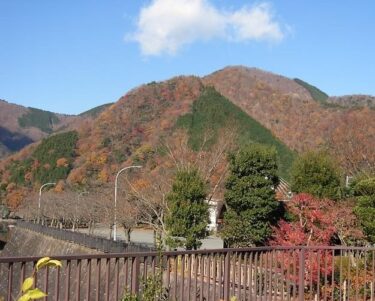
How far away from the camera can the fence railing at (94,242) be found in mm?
22312

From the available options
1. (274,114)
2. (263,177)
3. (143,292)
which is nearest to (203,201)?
(263,177)

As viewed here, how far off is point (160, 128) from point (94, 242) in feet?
167

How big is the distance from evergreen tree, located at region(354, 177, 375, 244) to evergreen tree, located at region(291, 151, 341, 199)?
171 inches

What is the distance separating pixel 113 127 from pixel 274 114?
28.9m

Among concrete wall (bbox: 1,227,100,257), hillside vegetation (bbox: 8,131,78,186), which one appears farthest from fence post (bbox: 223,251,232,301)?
hillside vegetation (bbox: 8,131,78,186)

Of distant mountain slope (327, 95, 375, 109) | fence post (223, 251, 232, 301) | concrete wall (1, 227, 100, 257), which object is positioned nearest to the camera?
fence post (223, 251, 232, 301)

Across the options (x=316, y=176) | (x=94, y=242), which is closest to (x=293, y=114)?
(x=316, y=176)

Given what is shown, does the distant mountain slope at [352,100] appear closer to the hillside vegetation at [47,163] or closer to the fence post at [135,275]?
the hillside vegetation at [47,163]

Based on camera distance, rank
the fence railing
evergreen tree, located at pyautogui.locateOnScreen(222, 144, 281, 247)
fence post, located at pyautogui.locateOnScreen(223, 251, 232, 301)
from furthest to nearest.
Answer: evergreen tree, located at pyautogui.locateOnScreen(222, 144, 281, 247) < the fence railing < fence post, located at pyautogui.locateOnScreen(223, 251, 232, 301)

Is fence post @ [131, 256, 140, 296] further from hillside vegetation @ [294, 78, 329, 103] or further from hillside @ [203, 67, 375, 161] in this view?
hillside vegetation @ [294, 78, 329, 103]

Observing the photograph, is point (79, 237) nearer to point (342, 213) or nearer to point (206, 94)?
point (342, 213)

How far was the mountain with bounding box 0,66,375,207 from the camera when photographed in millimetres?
69763

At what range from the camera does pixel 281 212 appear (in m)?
25.1

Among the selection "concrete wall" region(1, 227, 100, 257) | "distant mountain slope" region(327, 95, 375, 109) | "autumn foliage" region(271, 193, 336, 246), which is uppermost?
"distant mountain slope" region(327, 95, 375, 109)
